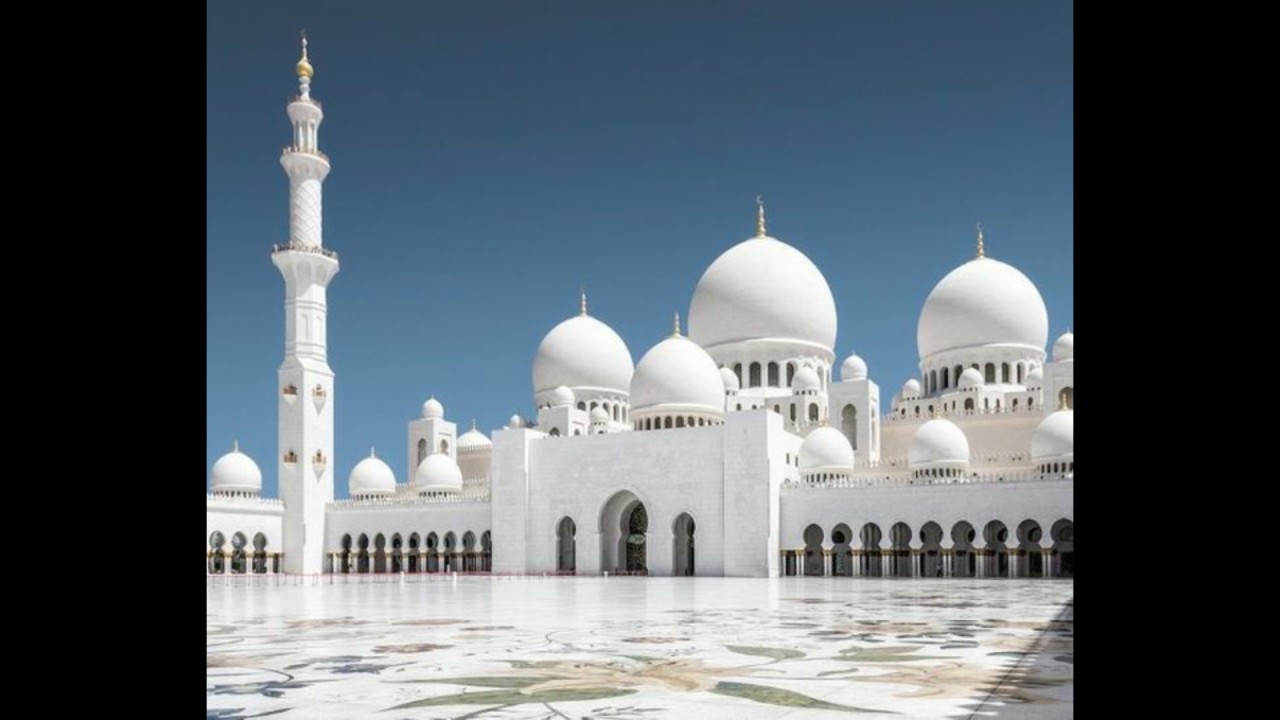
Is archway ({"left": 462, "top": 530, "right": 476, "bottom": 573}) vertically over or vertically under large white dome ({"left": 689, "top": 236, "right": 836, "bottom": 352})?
under

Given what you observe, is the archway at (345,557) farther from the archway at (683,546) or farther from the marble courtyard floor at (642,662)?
the marble courtyard floor at (642,662)

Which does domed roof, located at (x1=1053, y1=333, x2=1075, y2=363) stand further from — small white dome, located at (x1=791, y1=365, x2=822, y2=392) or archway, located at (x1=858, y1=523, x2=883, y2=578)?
archway, located at (x1=858, y1=523, x2=883, y2=578)

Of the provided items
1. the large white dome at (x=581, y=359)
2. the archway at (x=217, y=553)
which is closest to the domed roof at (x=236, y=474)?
the archway at (x=217, y=553)

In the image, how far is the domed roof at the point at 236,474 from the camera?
33438mm

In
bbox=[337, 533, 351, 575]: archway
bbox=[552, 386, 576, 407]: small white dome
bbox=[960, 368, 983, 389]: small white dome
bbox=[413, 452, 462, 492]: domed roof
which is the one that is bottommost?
bbox=[337, 533, 351, 575]: archway

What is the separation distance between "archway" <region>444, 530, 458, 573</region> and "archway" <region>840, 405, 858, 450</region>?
10.9m

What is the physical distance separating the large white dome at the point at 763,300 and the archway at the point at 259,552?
13338 millimetres

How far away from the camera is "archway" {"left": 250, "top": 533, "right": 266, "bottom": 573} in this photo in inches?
1236

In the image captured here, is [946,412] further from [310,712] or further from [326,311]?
[310,712]

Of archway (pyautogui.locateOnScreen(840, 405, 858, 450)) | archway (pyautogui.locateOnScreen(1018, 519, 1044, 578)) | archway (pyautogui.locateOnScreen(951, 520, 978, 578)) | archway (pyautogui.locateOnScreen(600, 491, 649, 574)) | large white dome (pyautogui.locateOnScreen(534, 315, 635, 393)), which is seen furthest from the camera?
large white dome (pyautogui.locateOnScreen(534, 315, 635, 393))

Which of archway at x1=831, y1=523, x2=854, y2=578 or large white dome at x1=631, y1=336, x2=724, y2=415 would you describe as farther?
large white dome at x1=631, y1=336, x2=724, y2=415

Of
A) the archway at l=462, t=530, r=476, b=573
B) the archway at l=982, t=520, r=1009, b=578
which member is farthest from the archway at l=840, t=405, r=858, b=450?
the archway at l=462, t=530, r=476, b=573

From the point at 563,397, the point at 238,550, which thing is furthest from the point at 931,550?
the point at 238,550
